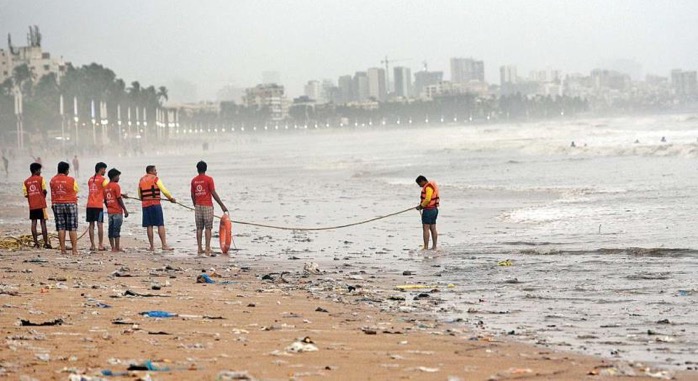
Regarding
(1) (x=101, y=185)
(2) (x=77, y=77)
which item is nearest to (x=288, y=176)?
(1) (x=101, y=185)

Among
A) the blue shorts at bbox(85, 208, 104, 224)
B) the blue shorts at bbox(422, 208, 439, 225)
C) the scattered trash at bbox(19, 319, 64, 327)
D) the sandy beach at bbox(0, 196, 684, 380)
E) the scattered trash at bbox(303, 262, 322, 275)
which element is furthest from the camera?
the blue shorts at bbox(85, 208, 104, 224)

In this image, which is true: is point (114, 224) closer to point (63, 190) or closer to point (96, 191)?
point (96, 191)

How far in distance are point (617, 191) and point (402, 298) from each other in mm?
20262

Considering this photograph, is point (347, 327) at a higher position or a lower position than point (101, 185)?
lower

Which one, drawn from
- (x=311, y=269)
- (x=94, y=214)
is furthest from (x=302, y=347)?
(x=94, y=214)

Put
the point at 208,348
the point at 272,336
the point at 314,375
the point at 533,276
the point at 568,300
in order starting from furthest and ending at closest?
the point at 533,276 → the point at 568,300 → the point at 272,336 → the point at 208,348 → the point at 314,375

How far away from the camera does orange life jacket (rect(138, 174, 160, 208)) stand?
57.0ft

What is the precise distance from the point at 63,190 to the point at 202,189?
2.10m

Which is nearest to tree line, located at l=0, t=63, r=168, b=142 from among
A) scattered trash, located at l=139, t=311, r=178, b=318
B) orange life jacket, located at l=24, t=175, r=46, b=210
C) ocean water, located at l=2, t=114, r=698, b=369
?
ocean water, located at l=2, t=114, r=698, b=369

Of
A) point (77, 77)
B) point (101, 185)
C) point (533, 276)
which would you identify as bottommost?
point (533, 276)

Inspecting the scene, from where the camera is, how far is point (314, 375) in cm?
721

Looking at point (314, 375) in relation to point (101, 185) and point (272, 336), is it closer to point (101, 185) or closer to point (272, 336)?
point (272, 336)

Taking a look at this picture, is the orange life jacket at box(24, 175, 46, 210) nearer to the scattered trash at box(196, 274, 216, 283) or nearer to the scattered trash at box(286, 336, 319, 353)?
the scattered trash at box(196, 274, 216, 283)

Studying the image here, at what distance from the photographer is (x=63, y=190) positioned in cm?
1656
